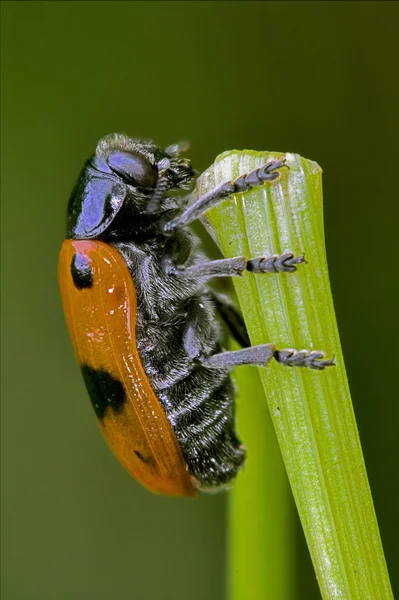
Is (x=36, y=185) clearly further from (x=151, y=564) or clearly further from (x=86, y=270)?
(x=151, y=564)

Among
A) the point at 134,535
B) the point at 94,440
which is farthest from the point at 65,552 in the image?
the point at 94,440

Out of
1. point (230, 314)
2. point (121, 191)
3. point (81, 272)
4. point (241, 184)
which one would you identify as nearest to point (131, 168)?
point (121, 191)

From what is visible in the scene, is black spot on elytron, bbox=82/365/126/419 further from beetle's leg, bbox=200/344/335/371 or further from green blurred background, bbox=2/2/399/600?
green blurred background, bbox=2/2/399/600

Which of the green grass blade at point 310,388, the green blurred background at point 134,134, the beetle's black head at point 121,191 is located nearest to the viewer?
the green grass blade at point 310,388

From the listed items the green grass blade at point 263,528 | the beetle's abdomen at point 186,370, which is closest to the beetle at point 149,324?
the beetle's abdomen at point 186,370

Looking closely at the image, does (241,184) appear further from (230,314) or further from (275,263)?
(230,314)

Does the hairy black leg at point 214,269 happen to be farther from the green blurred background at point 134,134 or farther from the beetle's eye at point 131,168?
the green blurred background at point 134,134
